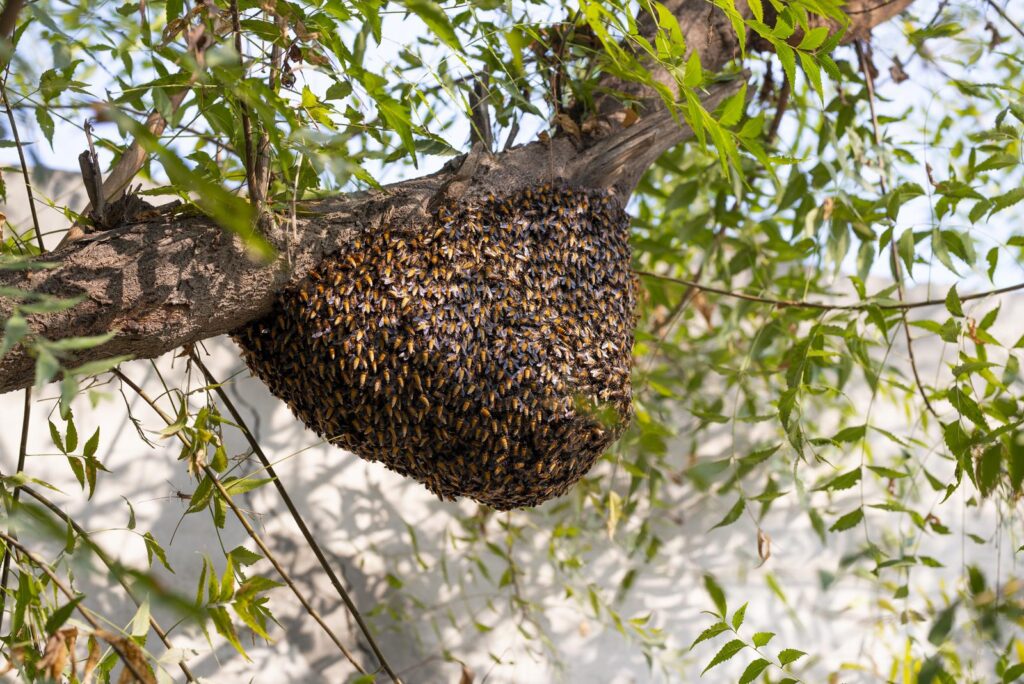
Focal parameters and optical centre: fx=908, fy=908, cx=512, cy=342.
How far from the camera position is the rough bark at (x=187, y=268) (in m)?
0.80

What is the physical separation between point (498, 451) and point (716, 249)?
34.8 inches

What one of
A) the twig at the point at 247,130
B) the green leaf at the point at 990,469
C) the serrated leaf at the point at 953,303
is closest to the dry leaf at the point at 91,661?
the twig at the point at 247,130

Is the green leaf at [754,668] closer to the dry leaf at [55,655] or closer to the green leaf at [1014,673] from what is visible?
the green leaf at [1014,673]

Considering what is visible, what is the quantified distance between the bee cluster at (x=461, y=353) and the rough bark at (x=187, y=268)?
0.09ft

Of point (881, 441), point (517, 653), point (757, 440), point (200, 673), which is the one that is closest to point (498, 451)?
point (200, 673)

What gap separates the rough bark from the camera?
0.80 metres

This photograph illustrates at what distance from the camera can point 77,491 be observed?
1.58 metres

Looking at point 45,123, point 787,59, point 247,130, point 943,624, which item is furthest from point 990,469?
point 45,123

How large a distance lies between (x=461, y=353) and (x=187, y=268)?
0.89 feet

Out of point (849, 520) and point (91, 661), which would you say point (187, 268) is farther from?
point (849, 520)

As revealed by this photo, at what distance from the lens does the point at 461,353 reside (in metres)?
0.90

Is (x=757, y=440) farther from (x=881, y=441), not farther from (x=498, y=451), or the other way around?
(x=498, y=451)

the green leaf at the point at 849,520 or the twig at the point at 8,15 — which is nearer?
the twig at the point at 8,15

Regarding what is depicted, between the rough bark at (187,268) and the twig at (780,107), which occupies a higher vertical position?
the rough bark at (187,268)
